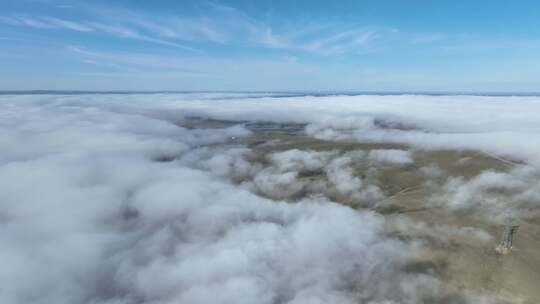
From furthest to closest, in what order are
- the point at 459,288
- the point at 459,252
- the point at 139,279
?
the point at 139,279, the point at 459,252, the point at 459,288

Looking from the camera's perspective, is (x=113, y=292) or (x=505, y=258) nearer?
(x=505, y=258)

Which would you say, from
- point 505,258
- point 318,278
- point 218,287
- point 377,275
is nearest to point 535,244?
point 505,258

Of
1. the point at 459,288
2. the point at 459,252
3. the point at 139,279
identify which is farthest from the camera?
the point at 139,279

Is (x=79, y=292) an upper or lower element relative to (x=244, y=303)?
lower

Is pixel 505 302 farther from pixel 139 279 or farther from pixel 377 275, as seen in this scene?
pixel 139 279

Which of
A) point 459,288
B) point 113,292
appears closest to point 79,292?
point 113,292

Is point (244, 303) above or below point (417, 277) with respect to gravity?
below

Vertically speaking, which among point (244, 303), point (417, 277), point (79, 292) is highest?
point (417, 277)

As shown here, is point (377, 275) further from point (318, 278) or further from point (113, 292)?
point (113, 292)

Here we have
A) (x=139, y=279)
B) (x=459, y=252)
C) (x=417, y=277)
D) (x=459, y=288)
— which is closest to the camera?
(x=459, y=288)
